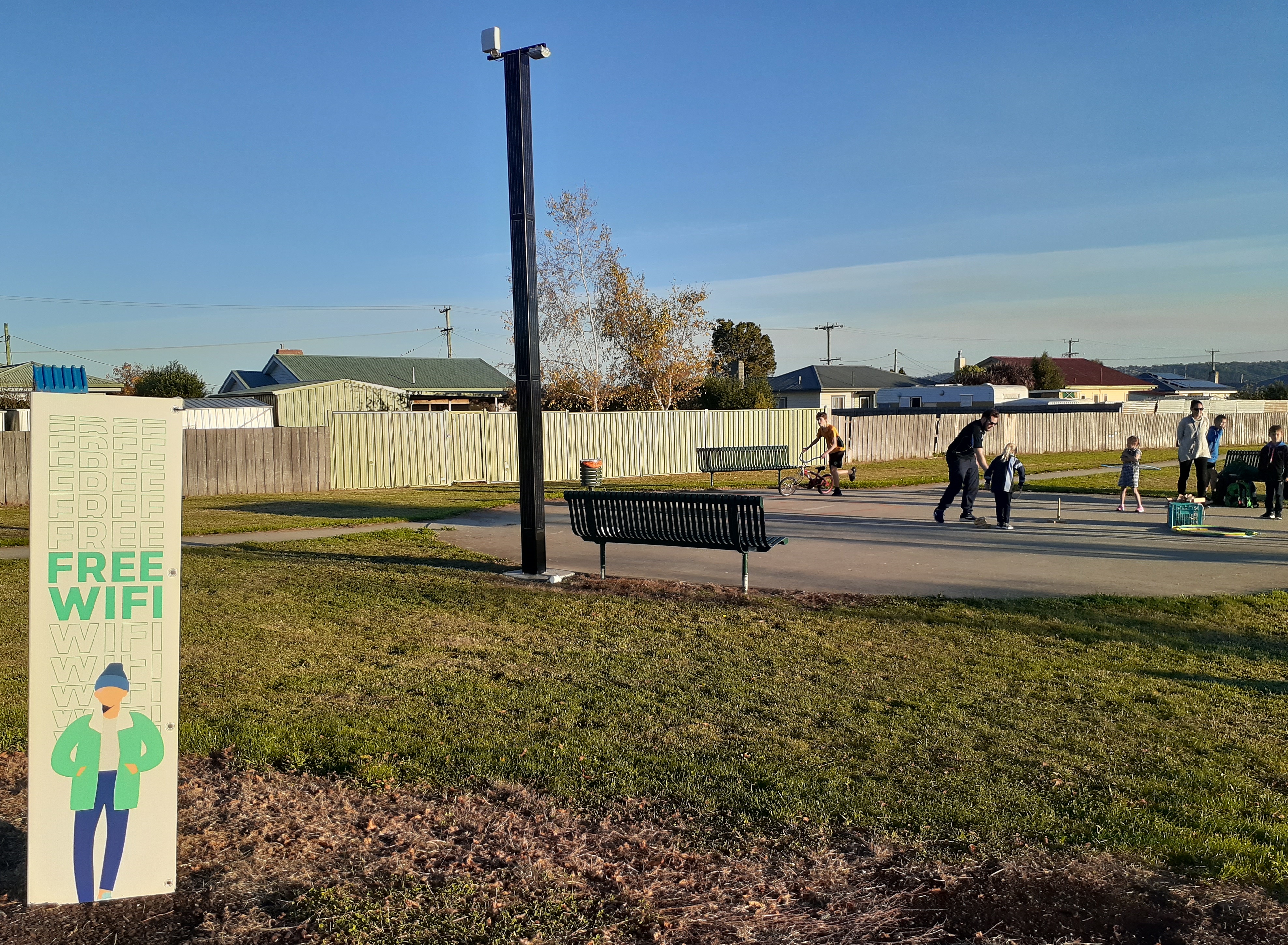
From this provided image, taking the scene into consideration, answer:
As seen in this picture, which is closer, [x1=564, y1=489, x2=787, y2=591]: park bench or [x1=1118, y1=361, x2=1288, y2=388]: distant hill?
[x1=564, y1=489, x2=787, y2=591]: park bench

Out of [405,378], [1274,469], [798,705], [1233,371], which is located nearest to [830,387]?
[405,378]

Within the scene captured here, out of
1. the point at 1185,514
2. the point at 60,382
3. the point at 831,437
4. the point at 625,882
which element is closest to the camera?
the point at 60,382

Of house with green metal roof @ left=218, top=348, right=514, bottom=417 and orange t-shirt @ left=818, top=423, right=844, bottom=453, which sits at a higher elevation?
house with green metal roof @ left=218, top=348, right=514, bottom=417

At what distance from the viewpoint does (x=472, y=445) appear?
26125 millimetres

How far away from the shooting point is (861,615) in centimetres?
838

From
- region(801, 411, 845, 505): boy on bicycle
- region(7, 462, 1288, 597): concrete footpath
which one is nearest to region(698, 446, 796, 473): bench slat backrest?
region(801, 411, 845, 505): boy on bicycle

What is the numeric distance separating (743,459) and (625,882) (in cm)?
1852

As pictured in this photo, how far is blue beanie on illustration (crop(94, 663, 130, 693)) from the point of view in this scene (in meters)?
3.39

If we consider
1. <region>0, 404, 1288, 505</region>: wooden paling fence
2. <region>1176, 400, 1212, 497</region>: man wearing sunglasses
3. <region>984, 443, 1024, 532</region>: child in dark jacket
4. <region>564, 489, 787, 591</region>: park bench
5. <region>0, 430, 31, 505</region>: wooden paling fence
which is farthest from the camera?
<region>0, 404, 1288, 505</region>: wooden paling fence

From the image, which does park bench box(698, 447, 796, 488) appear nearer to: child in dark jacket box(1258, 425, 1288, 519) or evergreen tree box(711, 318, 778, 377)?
child in dark jacket box(1258, 425, 1288, 519)

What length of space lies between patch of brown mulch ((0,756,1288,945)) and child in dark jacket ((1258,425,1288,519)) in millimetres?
13729

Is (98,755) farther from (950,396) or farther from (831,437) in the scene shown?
(950,396)

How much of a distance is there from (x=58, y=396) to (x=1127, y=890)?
4.16 m

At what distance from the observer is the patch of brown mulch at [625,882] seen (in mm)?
3348
